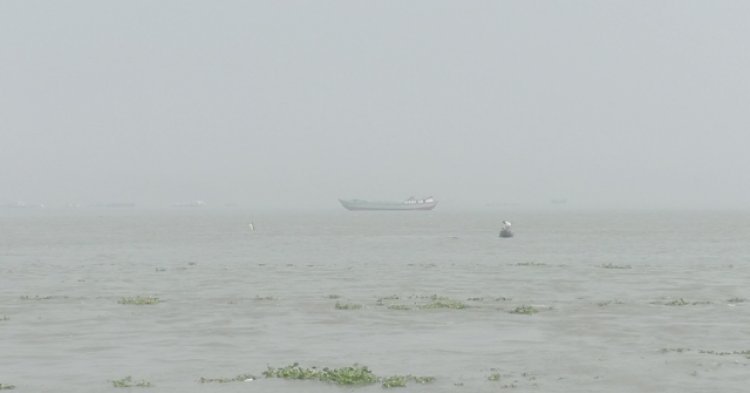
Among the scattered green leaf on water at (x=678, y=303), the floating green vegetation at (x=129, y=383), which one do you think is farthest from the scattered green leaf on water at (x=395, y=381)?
the scattered green leaf on water at (x=678, y=303)

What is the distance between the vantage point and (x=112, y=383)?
2609cm

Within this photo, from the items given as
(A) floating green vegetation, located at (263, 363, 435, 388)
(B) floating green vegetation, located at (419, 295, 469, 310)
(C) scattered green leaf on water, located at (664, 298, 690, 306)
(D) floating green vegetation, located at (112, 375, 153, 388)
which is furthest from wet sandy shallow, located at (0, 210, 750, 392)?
(B) floating green vegetation, located at (419, 295, 469, 310)

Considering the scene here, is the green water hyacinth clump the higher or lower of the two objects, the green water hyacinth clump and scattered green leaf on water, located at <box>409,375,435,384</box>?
the higher

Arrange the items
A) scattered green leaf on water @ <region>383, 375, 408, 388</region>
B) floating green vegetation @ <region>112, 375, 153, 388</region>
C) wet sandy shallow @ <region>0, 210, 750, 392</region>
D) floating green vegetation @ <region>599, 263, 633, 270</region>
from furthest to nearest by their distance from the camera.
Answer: floating green vegetation @ <region>599, 263, 633, 270</region>
wet sandy shallow @ <region>0, 210, 750, 392</region>
floating green vegetation @ <region>112, 375, 153, 388</region>
scattered green leaf on water @ <region>383, 375, 408, 388</region>

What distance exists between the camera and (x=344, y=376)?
85.8 feet

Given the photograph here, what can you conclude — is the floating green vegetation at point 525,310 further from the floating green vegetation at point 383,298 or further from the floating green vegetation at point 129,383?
the floating green vegetation at point 129,383

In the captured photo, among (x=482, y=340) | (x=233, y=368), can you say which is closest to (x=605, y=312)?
(x=482, y=340)

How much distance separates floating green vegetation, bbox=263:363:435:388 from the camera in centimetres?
2588

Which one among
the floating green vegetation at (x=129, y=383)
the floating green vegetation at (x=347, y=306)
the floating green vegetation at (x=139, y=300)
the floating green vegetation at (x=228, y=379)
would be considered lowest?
the floating green vegetation at (x=228, y=379)

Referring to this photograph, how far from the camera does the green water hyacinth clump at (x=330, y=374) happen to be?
2598 centimetres

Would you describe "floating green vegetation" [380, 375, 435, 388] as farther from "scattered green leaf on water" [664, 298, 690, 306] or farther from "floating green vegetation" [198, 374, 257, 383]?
"scattered green leaf on water" [664, 298, 690, 306]

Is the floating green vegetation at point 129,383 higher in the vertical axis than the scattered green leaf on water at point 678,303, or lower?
higher

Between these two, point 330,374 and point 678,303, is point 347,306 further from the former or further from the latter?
point 330,374

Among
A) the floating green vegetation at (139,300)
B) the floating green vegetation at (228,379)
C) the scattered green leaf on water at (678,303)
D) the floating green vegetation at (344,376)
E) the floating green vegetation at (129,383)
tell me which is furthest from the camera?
the floating green vegetation at (139,300)
